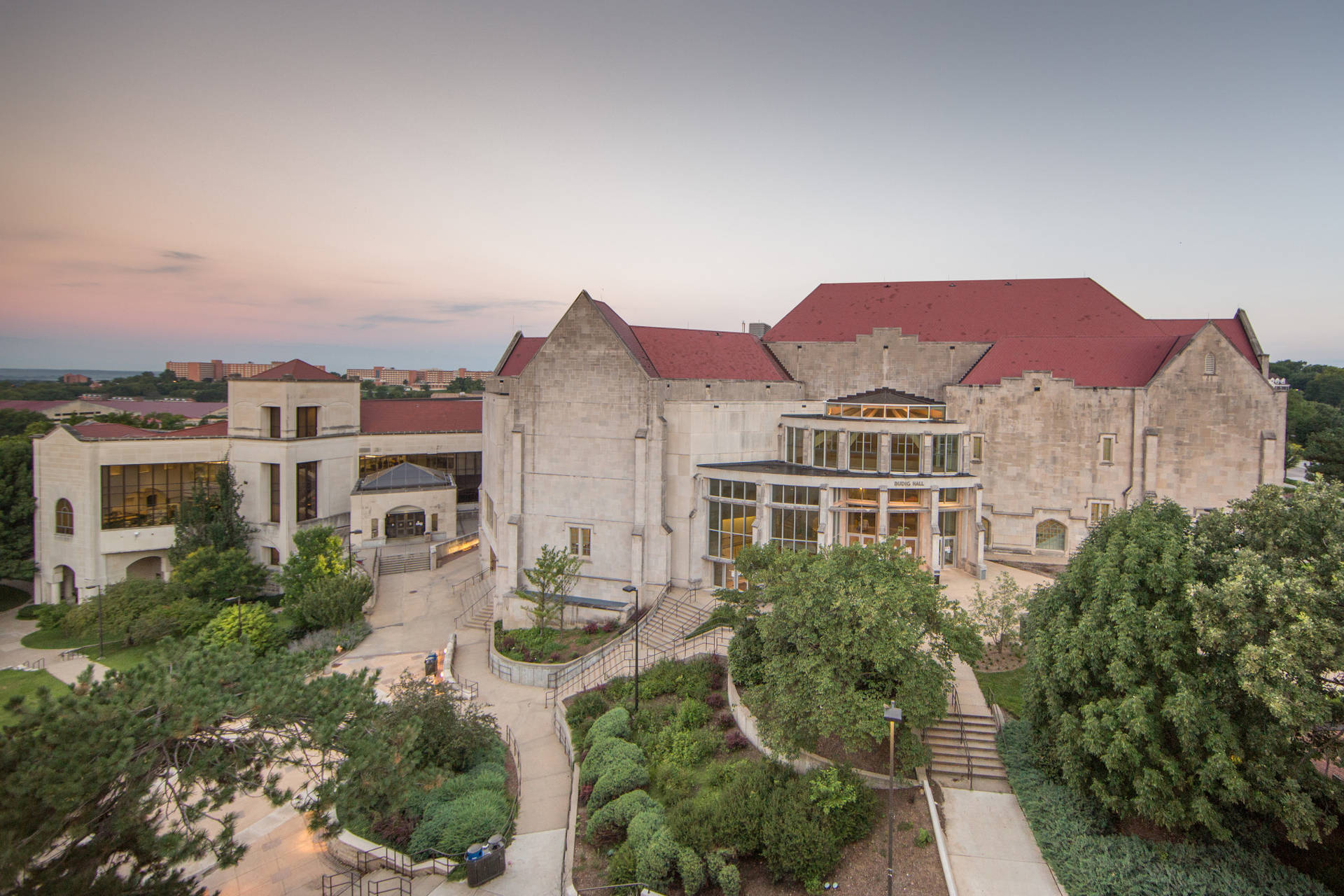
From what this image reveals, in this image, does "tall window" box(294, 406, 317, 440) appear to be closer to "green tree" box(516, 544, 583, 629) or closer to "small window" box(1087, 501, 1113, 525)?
"green tree" box(516, 544, 583, 629)

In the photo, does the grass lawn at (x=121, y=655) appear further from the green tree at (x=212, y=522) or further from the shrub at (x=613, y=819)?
the shrub at (x=613, y=819)

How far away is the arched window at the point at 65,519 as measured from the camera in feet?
158

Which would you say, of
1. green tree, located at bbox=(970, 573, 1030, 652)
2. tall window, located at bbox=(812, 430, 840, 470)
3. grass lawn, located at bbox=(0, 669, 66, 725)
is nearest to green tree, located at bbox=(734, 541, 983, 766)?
green tree, located at bbox=(970, 573, 1030, 652)

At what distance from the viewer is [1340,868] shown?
15336 mm

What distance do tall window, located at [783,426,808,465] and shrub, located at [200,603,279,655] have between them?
29.2 metres

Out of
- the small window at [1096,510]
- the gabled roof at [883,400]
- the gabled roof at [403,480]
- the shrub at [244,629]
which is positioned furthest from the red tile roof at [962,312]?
the shrub at [244,629]

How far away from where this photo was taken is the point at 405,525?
56.0 metres

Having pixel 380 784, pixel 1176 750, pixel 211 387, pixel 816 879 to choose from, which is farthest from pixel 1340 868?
pixel 211 387

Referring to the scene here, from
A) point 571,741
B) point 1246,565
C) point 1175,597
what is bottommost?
point 571,741

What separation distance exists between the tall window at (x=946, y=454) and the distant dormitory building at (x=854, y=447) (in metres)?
0.10

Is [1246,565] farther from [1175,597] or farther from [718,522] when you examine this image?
[718,522]

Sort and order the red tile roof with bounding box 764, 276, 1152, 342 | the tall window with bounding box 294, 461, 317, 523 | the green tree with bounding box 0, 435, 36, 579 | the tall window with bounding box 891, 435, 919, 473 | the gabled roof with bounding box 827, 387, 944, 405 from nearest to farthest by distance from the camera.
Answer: the tall window with bounding box 891, 435, 919, 473 < the gabled roof with bounding box 827, 387, 944, 405 < the red tile roof with bounding box 764, 276, 1152, 342 < the green tree with bounding box 0, 435, 36, 579 < the tall window with bounding box 294, 461, 317, 523

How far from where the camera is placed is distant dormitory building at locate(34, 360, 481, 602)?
157ft

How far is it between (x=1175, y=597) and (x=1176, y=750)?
11.4 feet
